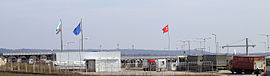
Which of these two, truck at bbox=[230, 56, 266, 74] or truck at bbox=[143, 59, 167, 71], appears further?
truck at bbox=[143, 59, 167, 71]


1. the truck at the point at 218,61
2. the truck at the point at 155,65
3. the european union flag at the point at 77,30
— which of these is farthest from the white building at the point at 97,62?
the truck at the point at 218,61

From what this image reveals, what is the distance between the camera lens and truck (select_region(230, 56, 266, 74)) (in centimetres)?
5678

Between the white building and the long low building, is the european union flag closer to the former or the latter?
A: the long low building

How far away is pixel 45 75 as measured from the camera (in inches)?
1866

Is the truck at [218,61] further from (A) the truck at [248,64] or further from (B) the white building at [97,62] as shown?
(B) the white building at [97,62]

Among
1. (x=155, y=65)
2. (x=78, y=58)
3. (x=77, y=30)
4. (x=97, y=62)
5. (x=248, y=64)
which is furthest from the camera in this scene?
(x=78, y=58)

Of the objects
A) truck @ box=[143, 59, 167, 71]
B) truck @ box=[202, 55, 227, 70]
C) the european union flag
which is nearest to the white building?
the european union flag

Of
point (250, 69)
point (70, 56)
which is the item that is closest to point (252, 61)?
point (250, 69)

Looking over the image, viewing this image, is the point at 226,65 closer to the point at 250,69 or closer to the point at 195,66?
the point at 195,66

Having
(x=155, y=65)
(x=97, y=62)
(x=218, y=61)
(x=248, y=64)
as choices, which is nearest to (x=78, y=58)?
(x=155, y=65)

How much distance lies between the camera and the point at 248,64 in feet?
189

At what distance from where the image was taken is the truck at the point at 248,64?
5678 cm

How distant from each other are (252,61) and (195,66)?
11225mm

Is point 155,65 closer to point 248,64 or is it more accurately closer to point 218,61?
point 218,61
